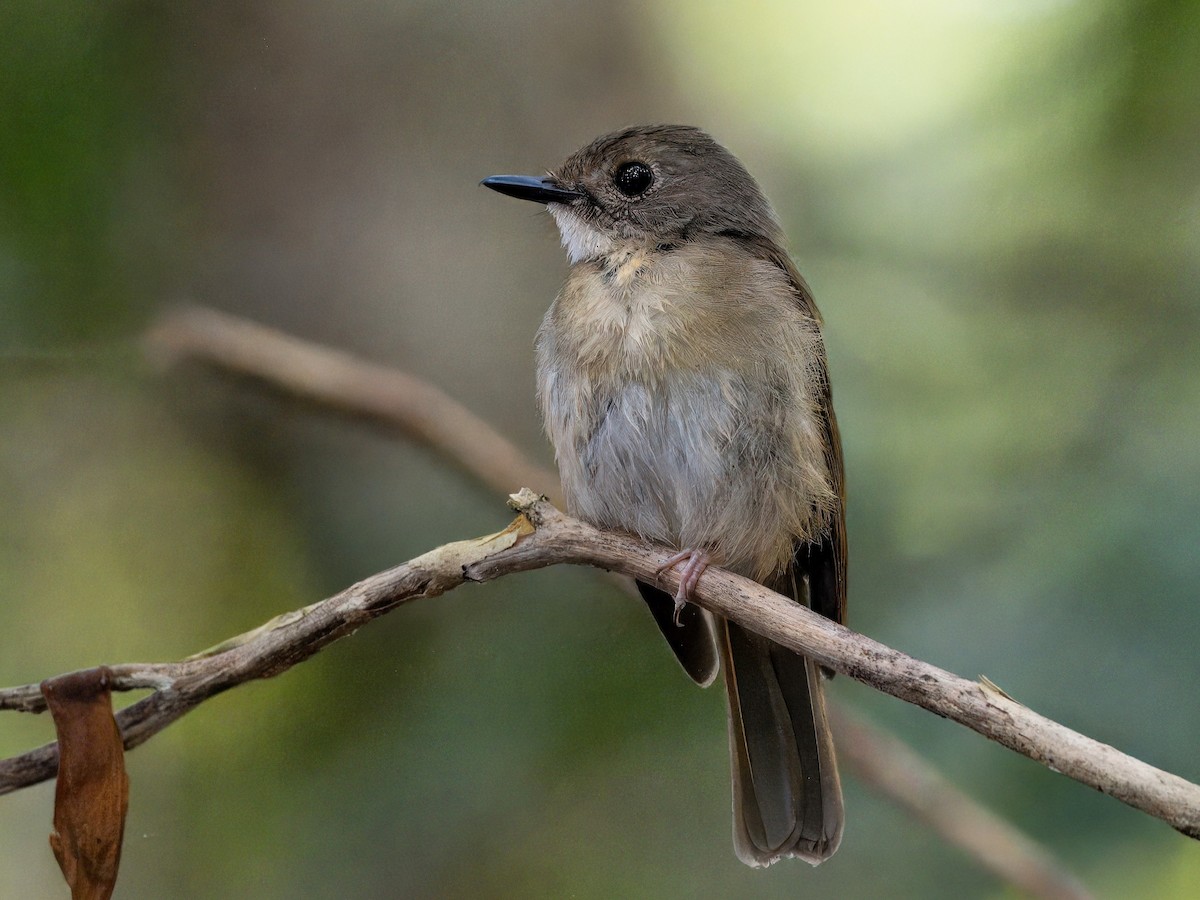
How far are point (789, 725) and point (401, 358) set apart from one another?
0.94 m

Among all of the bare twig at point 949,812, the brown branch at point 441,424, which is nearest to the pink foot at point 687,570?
the brown branch at point 441,424

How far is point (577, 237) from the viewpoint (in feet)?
5.82

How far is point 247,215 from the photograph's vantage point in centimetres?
187

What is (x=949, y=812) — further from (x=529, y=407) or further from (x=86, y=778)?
(x=86, y=778)

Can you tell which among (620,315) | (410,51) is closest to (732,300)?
(620,315)

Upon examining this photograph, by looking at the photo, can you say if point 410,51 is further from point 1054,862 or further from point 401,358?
point 1054,862

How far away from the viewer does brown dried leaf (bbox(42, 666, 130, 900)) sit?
3.89 feet

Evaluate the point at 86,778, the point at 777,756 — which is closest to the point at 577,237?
the point at 777,756

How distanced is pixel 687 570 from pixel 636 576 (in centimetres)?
7

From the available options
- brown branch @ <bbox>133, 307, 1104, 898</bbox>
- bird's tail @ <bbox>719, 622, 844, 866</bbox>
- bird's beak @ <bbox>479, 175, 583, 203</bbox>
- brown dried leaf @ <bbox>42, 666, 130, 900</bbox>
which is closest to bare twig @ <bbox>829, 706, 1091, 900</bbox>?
brown branch @ <bbox>133, 307, 1104, 898</bbox>

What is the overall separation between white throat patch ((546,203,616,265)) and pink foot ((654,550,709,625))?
0.51 meters

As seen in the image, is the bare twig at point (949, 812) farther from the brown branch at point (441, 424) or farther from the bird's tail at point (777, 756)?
the bird's tail at point (777, 756)

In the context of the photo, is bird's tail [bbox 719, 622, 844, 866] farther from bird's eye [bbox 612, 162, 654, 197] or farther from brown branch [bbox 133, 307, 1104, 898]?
bird's eye [bbox 612, 162, 654, 197]

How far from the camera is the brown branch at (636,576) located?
99 cm
